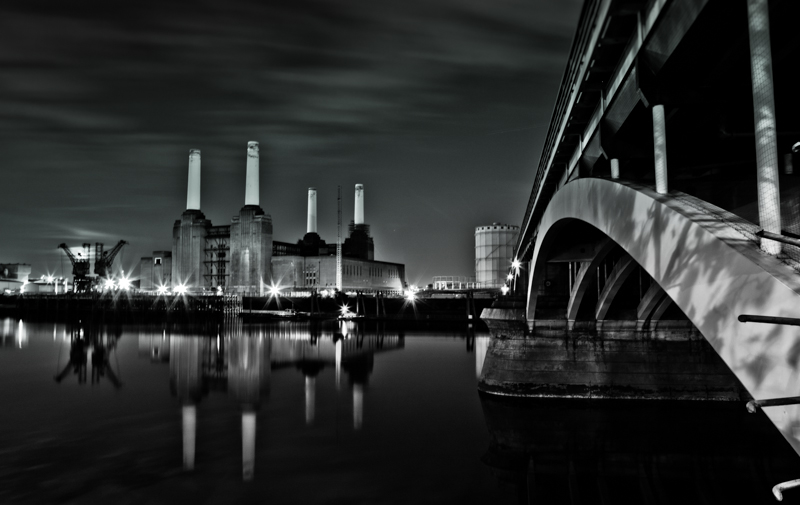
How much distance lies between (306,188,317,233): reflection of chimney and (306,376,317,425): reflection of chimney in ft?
320

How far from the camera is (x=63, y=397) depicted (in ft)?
83.9

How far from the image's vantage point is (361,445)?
55.8 feet

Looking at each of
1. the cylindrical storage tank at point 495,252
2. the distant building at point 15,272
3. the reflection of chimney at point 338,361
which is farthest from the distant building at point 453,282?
the distant building at point 15,272

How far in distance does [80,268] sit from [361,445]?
402 ft

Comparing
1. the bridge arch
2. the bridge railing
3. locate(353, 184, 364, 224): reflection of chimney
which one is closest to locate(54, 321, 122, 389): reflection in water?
the bridge railing

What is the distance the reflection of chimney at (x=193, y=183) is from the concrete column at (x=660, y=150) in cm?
11758

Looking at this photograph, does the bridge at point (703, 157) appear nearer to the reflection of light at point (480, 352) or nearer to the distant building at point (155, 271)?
the reflection of light at point (480, 352)

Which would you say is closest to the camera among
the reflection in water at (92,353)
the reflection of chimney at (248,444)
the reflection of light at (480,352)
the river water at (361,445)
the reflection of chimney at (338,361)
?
the river water at (361,445)

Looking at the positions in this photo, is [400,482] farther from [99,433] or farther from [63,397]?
[63,397]

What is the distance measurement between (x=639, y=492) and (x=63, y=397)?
2397 centimetres

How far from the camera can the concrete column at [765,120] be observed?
15.3ft

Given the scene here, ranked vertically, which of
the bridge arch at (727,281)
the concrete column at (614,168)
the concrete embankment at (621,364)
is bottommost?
the concrete embankment at (621,364)

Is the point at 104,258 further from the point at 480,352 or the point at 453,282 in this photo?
the point at 480,352

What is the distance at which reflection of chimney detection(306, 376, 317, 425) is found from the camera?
2131cm
